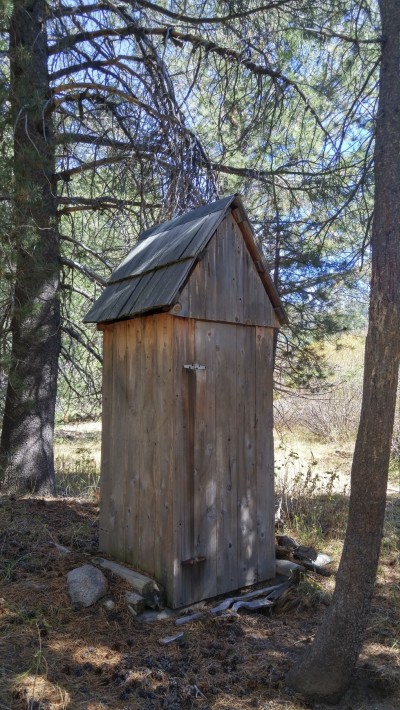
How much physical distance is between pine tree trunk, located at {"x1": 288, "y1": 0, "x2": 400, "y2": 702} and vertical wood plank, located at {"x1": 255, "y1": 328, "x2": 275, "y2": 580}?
62.4 inches

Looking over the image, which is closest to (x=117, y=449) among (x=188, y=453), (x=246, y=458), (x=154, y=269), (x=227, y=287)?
(x=188, y=453)

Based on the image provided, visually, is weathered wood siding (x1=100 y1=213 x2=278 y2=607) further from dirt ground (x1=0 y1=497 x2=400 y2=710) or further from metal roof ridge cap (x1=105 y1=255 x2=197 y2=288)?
dirt ground (x1=0 y1=497 x2=400 y2=710)

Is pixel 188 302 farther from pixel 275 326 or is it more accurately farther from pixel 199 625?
pixel 199 625

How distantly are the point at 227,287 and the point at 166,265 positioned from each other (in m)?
0.51

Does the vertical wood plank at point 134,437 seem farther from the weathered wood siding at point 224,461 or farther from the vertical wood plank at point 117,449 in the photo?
the weathered wood siding at point 224,461

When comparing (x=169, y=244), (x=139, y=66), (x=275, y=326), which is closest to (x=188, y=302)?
(x=169, y=244)

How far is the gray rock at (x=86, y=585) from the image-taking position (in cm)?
396

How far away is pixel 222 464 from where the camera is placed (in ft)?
14.3

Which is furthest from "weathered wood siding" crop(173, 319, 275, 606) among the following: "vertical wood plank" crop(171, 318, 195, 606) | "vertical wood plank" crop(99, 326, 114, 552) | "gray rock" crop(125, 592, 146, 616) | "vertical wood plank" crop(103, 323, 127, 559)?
"vertical wood plank" crop(99, 326, 114, 552)

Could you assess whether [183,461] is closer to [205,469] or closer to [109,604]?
[205,469]

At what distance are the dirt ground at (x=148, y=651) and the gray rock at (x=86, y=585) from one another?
2.4 inches

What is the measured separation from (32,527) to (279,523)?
8.69 feet

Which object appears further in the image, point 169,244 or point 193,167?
point 193,167

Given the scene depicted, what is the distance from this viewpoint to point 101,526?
4863 mm
